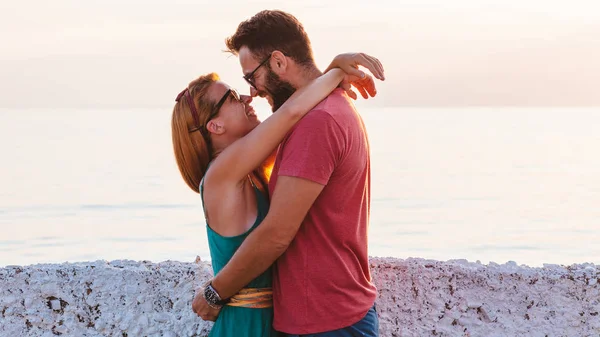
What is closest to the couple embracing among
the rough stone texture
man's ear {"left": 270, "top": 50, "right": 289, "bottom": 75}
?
man's ear {"left": 270, "top": 50, "right": 289, "bottom": 75}

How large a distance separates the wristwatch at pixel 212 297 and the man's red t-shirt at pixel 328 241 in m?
0.24

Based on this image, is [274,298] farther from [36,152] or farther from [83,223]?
[36,152]

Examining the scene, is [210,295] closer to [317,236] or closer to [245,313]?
[245,313]

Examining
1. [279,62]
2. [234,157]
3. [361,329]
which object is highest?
[279,62]

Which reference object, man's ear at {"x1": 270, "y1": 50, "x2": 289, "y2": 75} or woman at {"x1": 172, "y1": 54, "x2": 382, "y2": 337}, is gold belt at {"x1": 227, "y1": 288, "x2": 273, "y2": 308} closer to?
woman at {"x1": 172, "y1": 54, "x2": 382, "y2": 337}

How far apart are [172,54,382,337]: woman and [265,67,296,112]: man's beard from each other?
→ 0.41 ft

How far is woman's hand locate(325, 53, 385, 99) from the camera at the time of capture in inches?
125

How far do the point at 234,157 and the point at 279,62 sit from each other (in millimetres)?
457

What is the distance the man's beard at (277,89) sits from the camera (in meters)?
3.16

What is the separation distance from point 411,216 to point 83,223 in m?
8.00

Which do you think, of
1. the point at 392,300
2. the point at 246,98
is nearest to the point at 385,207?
the point at 392,300

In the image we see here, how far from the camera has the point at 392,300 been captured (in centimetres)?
375

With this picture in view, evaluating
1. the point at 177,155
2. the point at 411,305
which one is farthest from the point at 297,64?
the point at 411,305

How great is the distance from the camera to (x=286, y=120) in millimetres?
2910
